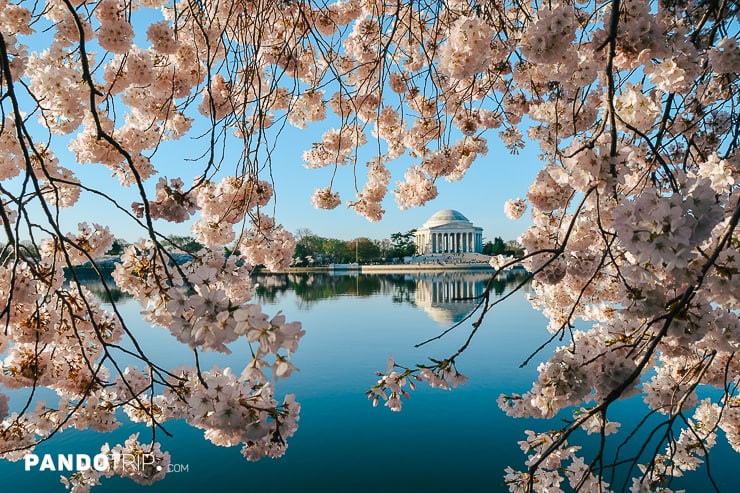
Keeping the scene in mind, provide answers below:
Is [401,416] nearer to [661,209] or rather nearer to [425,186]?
[425,186]

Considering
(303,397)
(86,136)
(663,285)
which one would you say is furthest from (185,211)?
(303,397)

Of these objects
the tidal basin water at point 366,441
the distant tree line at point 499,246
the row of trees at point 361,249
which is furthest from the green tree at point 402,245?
the tidal basin water at point 366,441

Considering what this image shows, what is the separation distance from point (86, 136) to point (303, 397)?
5777 mm

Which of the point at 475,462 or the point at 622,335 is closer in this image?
the point at 622,335

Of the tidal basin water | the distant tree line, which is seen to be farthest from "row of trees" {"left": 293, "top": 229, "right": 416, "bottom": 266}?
the tidal basin water

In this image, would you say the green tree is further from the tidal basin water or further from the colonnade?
the tidal basin water

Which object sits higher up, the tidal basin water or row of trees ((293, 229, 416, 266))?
row of trees ((293, 229, 416, 266))

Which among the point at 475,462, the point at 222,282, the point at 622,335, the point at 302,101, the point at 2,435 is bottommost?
the point at 475,462

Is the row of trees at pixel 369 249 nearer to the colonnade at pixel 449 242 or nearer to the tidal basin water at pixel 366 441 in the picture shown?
the colonnade at pixel 449 242

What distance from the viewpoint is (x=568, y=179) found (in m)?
Answer: 1.18

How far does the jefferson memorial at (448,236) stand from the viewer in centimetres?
5391

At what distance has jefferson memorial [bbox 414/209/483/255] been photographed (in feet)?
177

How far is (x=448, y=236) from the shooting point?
54.3 meters

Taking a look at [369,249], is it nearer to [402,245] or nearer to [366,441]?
[402,245]
